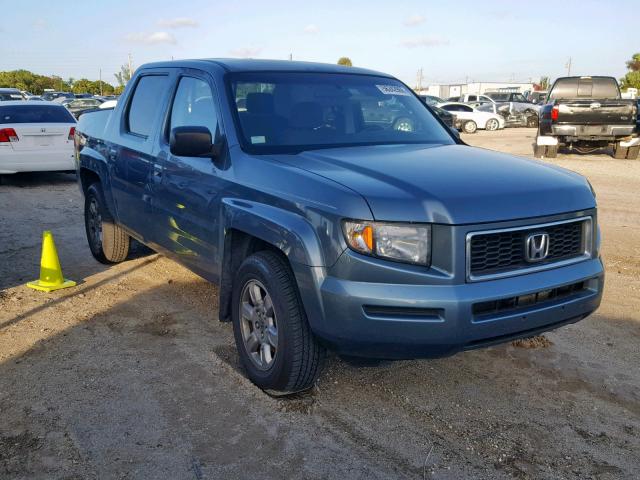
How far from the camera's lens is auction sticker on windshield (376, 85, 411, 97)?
482cm

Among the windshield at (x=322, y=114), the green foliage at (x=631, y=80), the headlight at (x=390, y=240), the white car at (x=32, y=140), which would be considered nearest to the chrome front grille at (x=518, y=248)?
the headlight at (x=390, y=240)

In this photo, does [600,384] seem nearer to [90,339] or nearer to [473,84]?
[90,339]

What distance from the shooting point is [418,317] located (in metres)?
2.98

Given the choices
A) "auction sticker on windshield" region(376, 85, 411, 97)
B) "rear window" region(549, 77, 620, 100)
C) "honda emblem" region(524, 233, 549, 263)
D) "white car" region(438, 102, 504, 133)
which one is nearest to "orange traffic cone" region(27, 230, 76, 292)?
"auction sticker on windshield" region(376, 85, 411, 97)

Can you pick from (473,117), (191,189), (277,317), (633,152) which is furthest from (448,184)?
(473,117)

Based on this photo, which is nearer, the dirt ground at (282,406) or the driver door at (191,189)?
the dirt ground at (282,406)

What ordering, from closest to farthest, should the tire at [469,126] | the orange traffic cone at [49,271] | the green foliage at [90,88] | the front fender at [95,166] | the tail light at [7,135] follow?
the orange traffic cone at [49,271]
the front fender at [95,166]
the tail light at [7,135]
the tire at [469,126]
the green foliage at [90,88]

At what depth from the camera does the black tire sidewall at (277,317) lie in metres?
3.34

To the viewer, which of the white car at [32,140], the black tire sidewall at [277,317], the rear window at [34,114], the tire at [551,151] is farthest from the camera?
the tire at [551,151]

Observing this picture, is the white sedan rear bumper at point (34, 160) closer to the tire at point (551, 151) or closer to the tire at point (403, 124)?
the tire at point (403, 124)

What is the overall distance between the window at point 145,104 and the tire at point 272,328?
193 centimetres

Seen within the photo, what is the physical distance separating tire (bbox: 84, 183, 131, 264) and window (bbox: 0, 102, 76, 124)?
6.01m

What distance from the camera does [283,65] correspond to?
4.65m

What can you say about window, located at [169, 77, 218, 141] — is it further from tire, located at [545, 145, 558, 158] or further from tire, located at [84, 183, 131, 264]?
tire, located at [545, 145, 558, 158]
